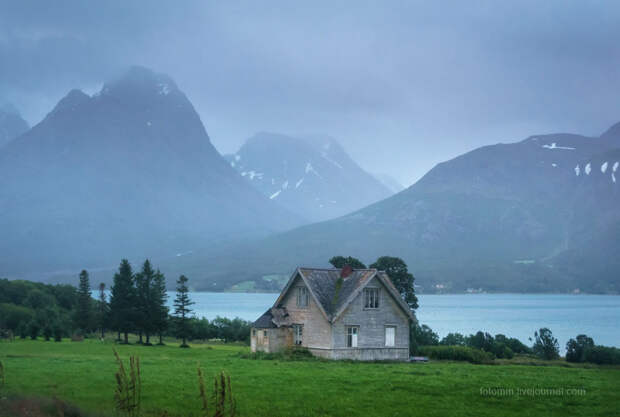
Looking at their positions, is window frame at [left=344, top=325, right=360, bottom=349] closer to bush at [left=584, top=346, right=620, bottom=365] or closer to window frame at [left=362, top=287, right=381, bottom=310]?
window frame at [left=362, top=287, right=381, bottom=310]

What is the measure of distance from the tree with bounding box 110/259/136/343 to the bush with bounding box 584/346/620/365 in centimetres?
4394

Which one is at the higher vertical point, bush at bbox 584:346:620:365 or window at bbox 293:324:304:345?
window at bbox 293:324:304:345

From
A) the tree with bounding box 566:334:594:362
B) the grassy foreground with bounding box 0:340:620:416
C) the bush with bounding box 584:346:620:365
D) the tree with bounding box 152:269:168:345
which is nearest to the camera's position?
the grassy foreground with bounding box 0:340:620:416

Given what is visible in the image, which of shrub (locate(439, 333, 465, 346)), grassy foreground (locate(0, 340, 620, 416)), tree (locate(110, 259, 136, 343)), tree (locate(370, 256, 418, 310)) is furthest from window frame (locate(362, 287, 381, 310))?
tree (locate(110, 259, 136, 343))

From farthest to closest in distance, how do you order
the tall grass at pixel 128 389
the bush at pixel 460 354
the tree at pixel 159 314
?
the tree at pixel 159 314, the bush at pixel 460 354, the tall grass at pixel 128 389

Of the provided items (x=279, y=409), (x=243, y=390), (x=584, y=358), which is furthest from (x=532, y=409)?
(x=584, y=358)

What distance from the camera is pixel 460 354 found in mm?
54875

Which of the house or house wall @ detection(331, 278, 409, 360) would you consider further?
the house

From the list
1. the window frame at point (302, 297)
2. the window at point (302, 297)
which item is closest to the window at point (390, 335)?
the window frame at point (302, 297)

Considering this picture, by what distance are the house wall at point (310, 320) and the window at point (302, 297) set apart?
0.29 m

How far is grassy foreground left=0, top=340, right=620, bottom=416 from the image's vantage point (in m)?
27.8

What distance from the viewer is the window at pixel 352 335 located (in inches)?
2044

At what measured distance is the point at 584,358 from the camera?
Answer: 6094 cm

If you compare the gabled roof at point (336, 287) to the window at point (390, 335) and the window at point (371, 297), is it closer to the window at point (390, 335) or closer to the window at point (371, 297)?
the window at point (371, 297)
